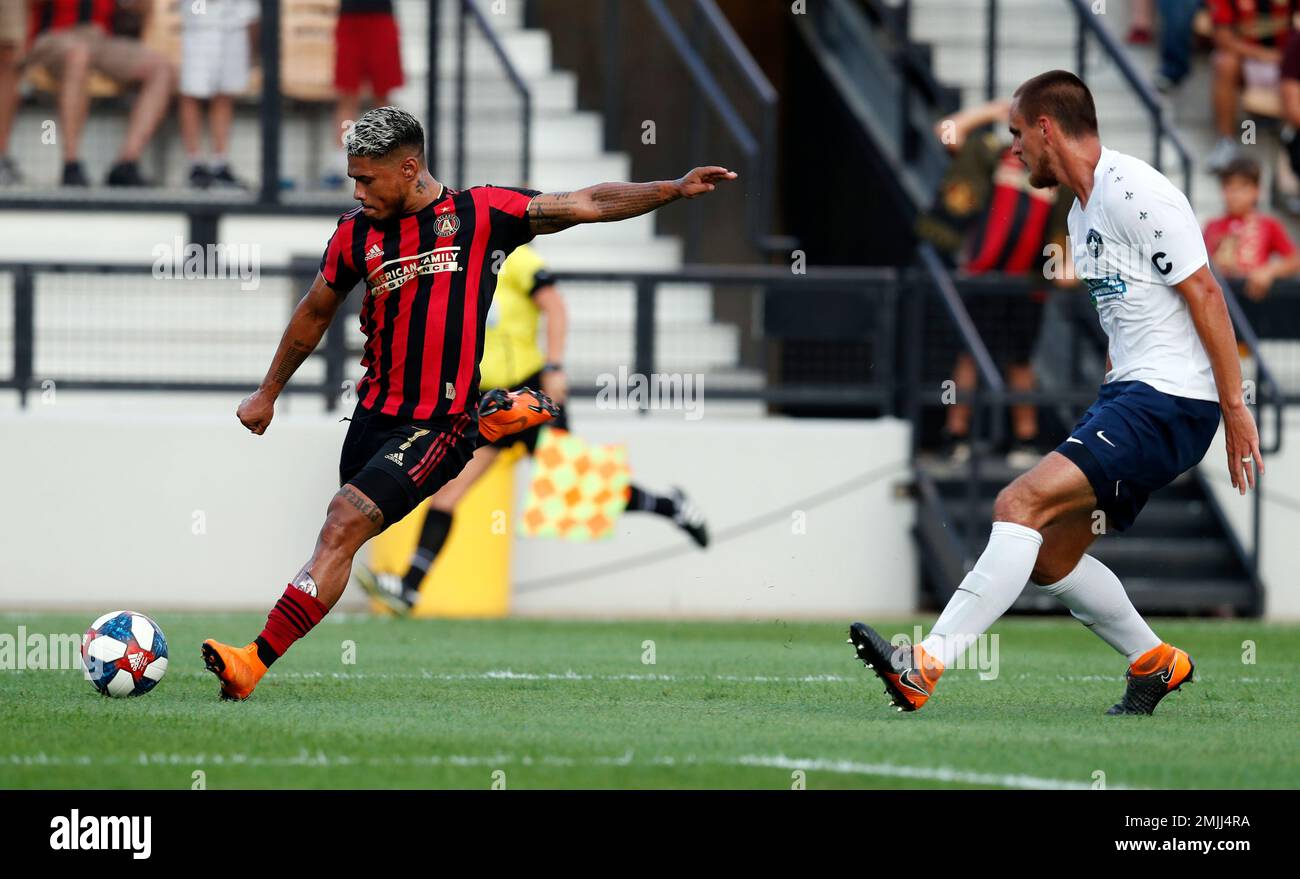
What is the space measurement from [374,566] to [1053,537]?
711cm

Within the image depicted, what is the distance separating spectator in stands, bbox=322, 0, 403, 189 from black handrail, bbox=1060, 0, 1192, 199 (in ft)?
15.7

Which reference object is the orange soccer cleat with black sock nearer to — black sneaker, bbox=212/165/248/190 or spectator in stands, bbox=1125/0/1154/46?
black sneaker, bbox=212/165/248/190

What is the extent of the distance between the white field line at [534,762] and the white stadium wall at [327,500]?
789cm

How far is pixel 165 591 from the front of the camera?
14.0m

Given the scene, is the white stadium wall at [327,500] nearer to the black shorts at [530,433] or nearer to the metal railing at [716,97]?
the black shorts at [530,433]

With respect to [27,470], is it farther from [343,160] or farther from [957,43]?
[957,43]

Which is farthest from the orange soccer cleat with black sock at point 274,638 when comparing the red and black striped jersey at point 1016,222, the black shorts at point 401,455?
the red and black striped jersey at point 1016,222

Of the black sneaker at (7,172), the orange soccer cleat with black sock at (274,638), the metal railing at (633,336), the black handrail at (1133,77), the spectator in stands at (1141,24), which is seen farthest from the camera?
the spectator in stands at (1141,24)

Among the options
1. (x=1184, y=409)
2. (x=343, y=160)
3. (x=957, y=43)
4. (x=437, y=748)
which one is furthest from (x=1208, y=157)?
(x=437, y=748)

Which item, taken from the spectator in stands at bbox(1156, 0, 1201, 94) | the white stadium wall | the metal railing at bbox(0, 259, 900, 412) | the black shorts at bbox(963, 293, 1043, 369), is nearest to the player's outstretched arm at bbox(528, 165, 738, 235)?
the metal railing at bbox(0, 259, 900, 412)

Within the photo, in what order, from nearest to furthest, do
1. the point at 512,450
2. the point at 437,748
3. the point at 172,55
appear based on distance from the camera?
the point at 437,748 < the point at 512,450 < the point at 172,55

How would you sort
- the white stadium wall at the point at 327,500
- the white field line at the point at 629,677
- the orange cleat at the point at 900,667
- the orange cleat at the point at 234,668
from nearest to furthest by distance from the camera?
the orange cleat at the point at 900,667, the orange cleat at the point at 234,668, the white field line at the point at 629,677, the white stadium wall at the point at 327,500

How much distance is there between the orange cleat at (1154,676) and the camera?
25.1 ft

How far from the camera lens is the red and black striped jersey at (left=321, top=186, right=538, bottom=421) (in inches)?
308
